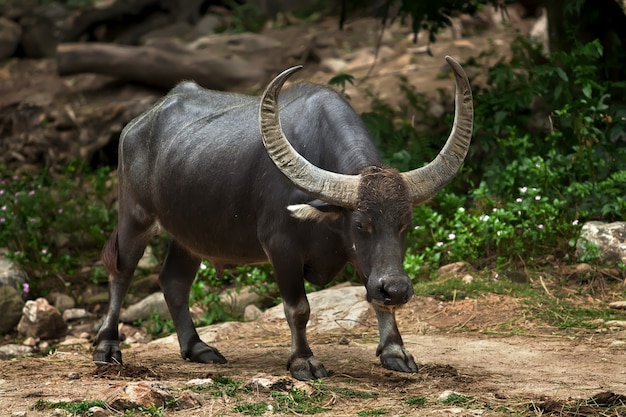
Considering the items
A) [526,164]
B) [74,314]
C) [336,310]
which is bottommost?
[74,314]

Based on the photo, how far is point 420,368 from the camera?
21.8 feet

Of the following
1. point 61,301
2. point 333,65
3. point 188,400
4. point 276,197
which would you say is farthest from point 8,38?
point 188,400

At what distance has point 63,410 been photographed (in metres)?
5.49

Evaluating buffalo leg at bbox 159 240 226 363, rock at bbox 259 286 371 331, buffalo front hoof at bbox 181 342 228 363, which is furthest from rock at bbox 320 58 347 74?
buffalo front hoof at bbox 181 342 228 363

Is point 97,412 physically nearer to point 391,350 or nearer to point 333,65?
point 391,350

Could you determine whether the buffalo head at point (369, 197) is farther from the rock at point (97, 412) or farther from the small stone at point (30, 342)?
the small stone at point (30, 342)

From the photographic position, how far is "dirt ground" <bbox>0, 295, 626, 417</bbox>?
18.6 ft

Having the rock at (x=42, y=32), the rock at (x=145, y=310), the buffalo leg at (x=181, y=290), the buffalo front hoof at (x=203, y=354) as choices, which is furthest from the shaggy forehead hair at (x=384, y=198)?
the rock at (x=42, y=32)

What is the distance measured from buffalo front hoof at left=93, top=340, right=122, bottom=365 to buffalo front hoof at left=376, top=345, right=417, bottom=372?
1.99 meters

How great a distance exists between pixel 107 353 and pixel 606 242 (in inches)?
170

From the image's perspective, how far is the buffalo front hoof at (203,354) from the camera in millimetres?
7359

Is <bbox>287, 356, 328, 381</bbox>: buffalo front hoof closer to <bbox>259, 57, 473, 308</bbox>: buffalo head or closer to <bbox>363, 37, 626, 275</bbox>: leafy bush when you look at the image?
<bbox>259, 57, 473, 308</bbox>: buffalo head

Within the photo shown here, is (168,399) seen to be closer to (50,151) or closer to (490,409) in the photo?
(490,409)

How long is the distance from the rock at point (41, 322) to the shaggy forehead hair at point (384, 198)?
15.1 ft
